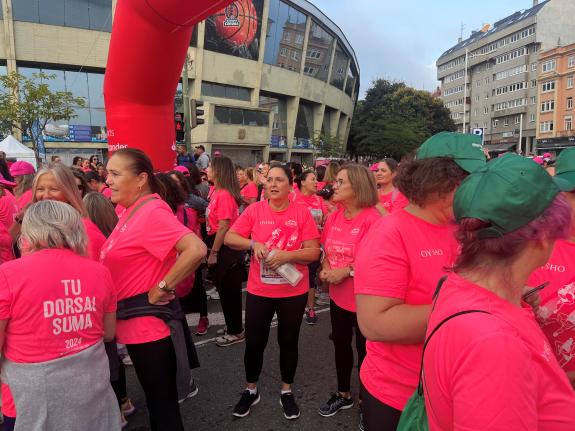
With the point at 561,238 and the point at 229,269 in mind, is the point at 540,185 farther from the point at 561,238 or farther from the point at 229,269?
the point at 229,269

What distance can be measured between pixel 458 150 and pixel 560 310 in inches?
32.9

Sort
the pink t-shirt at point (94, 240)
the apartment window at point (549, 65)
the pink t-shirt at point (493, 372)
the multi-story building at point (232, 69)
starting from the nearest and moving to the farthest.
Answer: the pink t-shirt at point (493, 372) < the pink t-shirt at point (94, 240) < the multi-story building at point (232, 69) < the apartment window at point (549, 65)

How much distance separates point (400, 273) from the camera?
1.76 metres

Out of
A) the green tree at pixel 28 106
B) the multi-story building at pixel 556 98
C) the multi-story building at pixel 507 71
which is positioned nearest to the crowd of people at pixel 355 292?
the green tree at pixel 28 106

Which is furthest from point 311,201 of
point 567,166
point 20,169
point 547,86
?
point 547,86

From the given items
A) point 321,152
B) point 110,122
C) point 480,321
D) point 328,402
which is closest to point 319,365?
point 328,402

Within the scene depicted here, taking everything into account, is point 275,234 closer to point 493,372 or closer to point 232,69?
point 493,372

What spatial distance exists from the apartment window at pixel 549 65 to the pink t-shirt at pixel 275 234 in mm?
64801

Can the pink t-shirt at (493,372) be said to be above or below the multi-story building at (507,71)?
below

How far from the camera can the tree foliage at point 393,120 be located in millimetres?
46938

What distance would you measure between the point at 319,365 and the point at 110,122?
Answer: 4.70m

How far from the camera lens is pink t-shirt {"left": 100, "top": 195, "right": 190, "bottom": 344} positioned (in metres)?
2.37

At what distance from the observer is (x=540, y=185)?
1.08 meters

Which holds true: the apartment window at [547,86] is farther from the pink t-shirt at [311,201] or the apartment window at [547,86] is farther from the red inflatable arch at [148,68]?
the red inflatable arch at [148,68]
